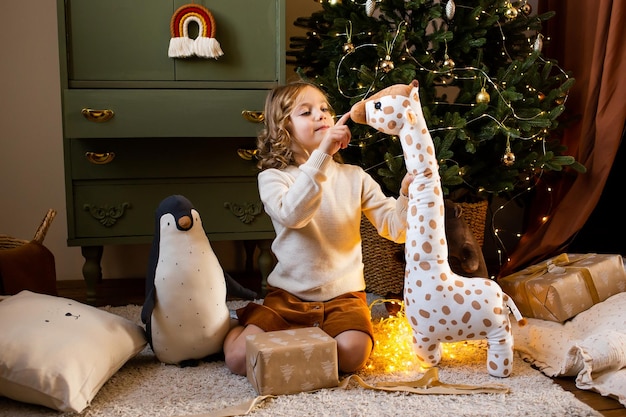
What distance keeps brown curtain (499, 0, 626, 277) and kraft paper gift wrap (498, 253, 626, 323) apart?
0.26 m

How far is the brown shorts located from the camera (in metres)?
1.45

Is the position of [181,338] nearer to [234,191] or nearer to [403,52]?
[234,191]

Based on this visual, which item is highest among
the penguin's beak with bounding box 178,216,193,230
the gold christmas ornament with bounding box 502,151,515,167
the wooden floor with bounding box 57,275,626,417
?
the gold christmas ornament with bounding box 502,151,515,167

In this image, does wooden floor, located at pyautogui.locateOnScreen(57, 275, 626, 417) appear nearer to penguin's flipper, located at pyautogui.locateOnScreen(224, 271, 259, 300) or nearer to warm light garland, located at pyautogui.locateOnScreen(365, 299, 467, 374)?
penguin's flipper, located at pyautogui.locateOnScreen(224, 271, 259, 300)

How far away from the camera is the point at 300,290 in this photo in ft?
5.00

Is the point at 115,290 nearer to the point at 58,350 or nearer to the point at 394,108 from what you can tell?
the point at 58,350

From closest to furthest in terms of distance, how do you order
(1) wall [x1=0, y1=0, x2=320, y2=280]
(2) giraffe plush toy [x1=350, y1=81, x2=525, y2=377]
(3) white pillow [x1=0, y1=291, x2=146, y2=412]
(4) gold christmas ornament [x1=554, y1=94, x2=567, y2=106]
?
(3) white pillow [x1=0, y1=291, x2=146, y2=412] → (2) giraffe plush toy [x1=350, y1=81, x2=525, y2=377] → (4) gold christmas ornament [x1=554, y1=94, x2=567, y2=106] → (1) wall [x1=0, y1=0, x2=320, y2=280]

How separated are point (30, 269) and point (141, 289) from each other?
0.54 m

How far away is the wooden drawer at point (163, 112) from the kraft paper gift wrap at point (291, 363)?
74cm

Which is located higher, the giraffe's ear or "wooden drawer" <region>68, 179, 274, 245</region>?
the giraffe's ear

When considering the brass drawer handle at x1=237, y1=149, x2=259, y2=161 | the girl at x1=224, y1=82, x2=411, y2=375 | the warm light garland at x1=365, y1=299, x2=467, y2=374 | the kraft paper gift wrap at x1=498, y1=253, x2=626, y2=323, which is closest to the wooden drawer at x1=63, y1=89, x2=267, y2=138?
the brass drawer handle at x1=237, y1=149, x2=259, y2=161

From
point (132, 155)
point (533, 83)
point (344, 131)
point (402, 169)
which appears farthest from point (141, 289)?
point (533, 83)

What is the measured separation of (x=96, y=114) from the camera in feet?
5.85

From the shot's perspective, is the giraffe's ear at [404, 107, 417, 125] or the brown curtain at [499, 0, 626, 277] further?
the brown curtain at [499, 0, 626, 277]
